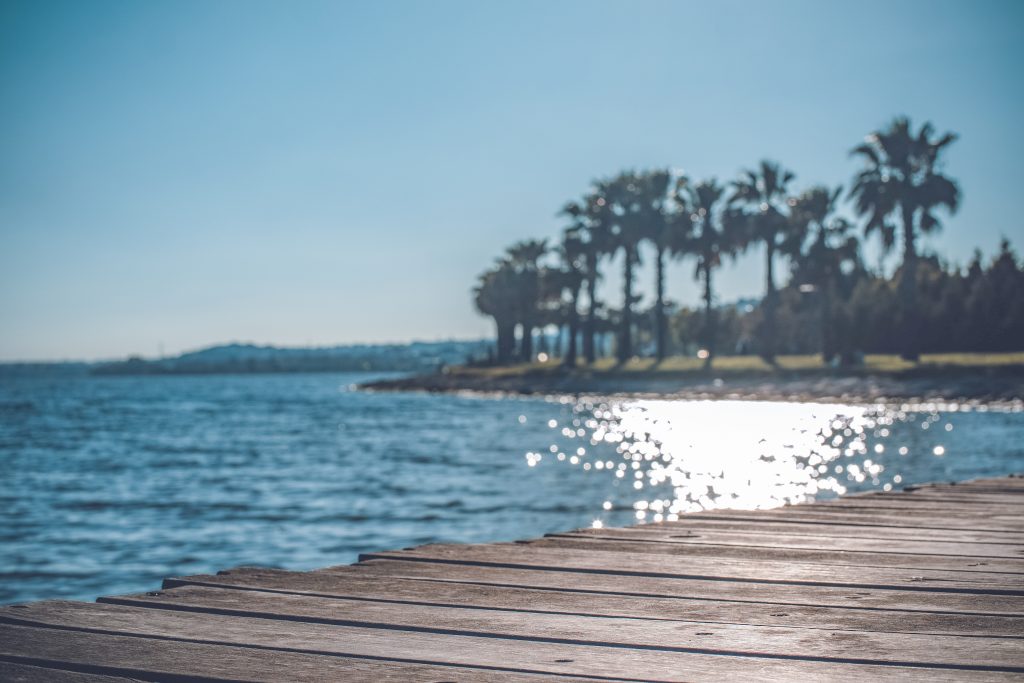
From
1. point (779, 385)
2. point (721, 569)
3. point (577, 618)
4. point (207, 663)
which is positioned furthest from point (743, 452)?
point (779, 385)

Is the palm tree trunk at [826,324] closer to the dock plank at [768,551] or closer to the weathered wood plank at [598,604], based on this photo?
the dock plank at [768,551]

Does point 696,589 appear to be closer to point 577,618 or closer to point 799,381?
point 577,618

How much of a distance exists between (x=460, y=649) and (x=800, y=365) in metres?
62.1

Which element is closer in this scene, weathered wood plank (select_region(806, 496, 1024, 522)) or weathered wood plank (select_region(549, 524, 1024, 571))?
weathered wood plank (select_region(549, 524, 1024, 571))

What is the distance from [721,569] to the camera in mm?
4590

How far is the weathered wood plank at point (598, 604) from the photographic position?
3482 mm

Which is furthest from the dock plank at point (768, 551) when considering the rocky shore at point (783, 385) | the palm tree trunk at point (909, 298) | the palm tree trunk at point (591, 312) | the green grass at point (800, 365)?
the palm tree trunk at point (591, 312)

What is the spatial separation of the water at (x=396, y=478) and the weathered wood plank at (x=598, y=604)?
7891 millimetres

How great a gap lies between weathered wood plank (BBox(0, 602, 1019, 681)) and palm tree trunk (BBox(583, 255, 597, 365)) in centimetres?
7137

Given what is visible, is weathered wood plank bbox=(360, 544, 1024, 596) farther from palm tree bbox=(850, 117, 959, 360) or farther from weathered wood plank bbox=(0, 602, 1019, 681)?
palm tree bbox=(850, 117, 959, 360)

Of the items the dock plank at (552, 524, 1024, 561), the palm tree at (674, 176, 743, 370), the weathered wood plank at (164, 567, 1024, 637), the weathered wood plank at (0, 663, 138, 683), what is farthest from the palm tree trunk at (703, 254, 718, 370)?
the weathered wood plank at (0, 663, 138, 683)

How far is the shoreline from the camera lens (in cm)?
4928

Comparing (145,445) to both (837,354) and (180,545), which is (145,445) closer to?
(180,545)

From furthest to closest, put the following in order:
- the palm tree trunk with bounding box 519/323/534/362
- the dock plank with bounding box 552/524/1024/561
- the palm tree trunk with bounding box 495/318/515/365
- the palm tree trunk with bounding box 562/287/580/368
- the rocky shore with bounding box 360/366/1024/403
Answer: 1. the palm tree trunk with bounding box 495/318/515/365
2. the palm tree trunk with bounding box 519/323/534/362
3. the palm tree trunk with bounding box 562/287/580/368
4. the rocky shore with bounding box 360/366/1024/403
5. the dock plank with bounding box 552/524/1024/561
